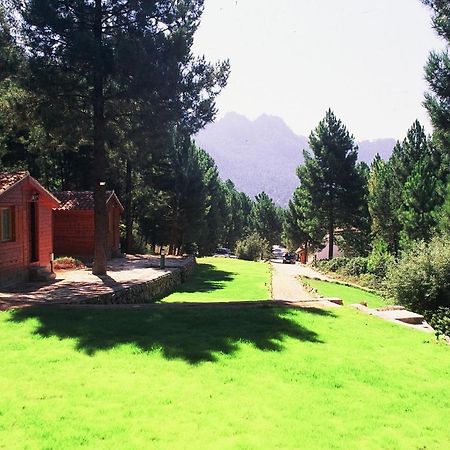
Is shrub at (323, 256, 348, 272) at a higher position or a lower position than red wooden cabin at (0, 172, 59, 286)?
lower

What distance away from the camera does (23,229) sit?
17.4 metres

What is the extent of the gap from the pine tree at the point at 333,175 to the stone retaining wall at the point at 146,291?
2245cm

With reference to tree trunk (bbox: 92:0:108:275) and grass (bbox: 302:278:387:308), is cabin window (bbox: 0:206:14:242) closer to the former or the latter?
tree trunk (bbox: 92:0:108:275)

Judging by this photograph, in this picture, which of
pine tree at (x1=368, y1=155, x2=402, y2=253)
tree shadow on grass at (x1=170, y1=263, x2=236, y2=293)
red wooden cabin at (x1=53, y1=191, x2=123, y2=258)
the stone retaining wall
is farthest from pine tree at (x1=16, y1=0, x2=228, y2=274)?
pine tree at (x1=368, y1=155, x2=402, y2=253)

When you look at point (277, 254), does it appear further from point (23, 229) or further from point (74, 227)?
point (23, 229)

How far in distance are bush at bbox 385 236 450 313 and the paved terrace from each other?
8959mm

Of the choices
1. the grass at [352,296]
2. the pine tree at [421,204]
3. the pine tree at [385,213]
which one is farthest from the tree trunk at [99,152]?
the pine tree at [385,213]

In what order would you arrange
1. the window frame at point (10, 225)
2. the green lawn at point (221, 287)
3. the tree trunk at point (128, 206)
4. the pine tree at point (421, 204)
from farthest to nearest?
the tree trunk at point (128, 206) < the pine tree at point (421, 204) < the green lawn at point (221, 287) < the window frame at point (10, 225)

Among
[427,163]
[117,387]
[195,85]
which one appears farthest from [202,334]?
[427,163]

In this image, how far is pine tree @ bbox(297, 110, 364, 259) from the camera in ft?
148

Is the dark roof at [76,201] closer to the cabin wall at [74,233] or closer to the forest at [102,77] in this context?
the cabin wall at [74,233]

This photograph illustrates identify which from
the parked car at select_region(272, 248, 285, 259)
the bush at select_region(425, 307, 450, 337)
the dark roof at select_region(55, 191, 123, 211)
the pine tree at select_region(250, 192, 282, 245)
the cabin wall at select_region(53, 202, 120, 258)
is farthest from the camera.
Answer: the parked car at select_region(272, 248, 285, 259)

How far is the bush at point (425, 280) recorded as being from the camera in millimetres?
14305

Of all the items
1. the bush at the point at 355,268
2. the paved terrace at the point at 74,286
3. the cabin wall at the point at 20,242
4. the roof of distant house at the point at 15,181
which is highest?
the roof of distant house at the point at 15,181
